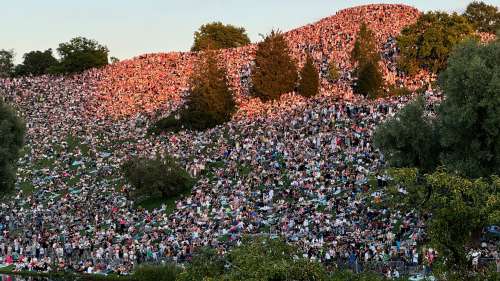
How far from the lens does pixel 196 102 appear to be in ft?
224

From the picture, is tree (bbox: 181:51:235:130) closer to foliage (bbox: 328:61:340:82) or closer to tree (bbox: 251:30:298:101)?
tree (bbox: 251:30:298:101)

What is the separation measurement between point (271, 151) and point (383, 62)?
31189mm

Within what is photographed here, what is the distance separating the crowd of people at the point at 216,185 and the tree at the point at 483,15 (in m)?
13.1

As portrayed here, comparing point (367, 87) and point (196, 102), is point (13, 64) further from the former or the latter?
point (367, 87)

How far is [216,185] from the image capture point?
1956 inches

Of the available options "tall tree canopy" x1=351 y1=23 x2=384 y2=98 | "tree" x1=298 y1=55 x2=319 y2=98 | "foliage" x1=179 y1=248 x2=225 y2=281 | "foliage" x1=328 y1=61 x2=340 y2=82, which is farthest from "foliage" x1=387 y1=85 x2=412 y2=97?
"foliage" x1=179 y1=248 x2=225 y2=281

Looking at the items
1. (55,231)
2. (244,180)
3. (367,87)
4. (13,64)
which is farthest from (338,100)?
(13,64)

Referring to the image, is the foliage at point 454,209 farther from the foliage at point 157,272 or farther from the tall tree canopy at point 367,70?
the tall tree canopy at point 367,70

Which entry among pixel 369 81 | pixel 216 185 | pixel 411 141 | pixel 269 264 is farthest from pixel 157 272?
pixel 369 81

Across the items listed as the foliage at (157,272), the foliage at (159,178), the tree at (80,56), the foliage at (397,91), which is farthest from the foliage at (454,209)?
the tree at (80,56)

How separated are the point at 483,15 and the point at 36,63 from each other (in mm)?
74794

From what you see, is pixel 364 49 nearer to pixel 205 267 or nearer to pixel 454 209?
pixel 454 209

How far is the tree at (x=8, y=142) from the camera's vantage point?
4759 centimetres

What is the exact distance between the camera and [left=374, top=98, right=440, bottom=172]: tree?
38938 millimetres
